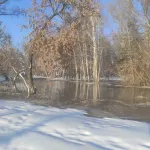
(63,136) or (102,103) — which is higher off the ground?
(63,136)

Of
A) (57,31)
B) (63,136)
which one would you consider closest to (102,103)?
(57,31)

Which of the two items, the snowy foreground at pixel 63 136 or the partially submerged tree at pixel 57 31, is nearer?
the snowy foreground at pixel 63 136

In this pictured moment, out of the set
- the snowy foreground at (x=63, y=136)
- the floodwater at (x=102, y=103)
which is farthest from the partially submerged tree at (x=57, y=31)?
the snowy foreground at (x=63, y=136)

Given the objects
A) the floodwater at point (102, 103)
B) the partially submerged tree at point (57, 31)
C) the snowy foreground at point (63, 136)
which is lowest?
the floodwater at point (102, 103)

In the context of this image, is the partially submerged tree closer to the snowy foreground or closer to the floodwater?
the floodwater

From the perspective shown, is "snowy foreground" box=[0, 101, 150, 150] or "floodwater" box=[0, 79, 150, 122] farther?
"floodwater" box=[0, 79, 150, 122]

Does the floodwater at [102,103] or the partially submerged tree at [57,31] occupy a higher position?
the partially submerged tree at [57,31]

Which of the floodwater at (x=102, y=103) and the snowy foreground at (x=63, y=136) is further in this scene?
the floodwater at (x=102, y=103)

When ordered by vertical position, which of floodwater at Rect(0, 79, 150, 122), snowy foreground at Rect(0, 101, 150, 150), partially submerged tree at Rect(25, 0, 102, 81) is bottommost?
floodwater at Rect(0, 79, 150, 122)

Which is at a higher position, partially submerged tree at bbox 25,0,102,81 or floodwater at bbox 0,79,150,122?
partially submerged tree at bbox 25,0,102,81

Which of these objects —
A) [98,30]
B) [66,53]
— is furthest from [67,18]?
[98,30]

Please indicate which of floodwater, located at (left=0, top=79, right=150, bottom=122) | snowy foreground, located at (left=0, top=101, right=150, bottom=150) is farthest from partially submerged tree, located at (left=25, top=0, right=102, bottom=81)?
snowy foreground, located at (left=0, top=101, right=150, bottom=150)

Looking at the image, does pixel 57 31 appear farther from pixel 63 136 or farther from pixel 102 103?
pixel 63 136

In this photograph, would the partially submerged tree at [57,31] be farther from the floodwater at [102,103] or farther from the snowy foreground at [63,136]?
the snowy foreground at [63,136]
